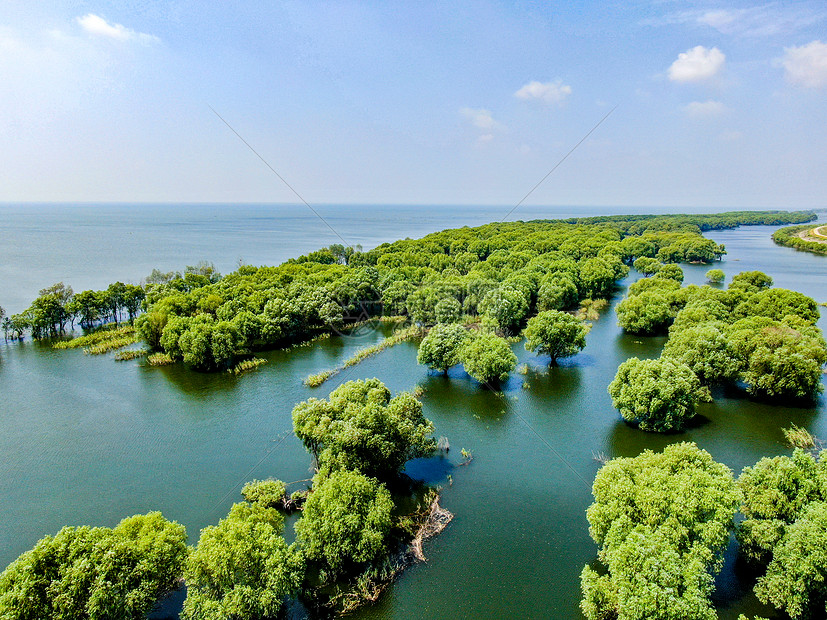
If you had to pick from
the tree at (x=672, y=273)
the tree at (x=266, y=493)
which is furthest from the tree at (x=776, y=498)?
the tree at (x=672, y=273)

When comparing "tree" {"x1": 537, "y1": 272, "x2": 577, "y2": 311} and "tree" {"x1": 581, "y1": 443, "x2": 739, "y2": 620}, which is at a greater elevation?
"tree" {"x1": 537, "y1": 272, "x2": 577, "y2": 311}

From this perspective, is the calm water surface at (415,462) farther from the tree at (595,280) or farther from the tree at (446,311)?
the tree at (595,280)

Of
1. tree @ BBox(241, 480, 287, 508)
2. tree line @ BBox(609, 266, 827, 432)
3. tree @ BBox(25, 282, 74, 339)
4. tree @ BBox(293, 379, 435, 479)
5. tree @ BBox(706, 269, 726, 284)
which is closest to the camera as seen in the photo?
tree @ BBox(293, 379, 435, 479)

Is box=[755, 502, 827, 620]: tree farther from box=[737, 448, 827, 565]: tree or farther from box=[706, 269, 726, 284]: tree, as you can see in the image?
box=[706, 269, 726, 284]: tree

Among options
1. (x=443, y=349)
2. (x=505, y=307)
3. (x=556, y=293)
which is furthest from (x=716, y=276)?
(x=443, y=349)

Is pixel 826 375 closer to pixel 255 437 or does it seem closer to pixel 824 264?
pixel 255 437

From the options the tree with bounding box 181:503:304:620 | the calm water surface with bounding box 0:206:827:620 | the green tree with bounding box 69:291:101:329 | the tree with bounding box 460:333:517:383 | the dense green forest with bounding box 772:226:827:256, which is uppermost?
the dense green forest with bounding box 772:226:827:256

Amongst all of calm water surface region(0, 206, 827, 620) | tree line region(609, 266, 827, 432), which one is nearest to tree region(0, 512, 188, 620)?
calm water surface region(0, 206, 827, 620)
